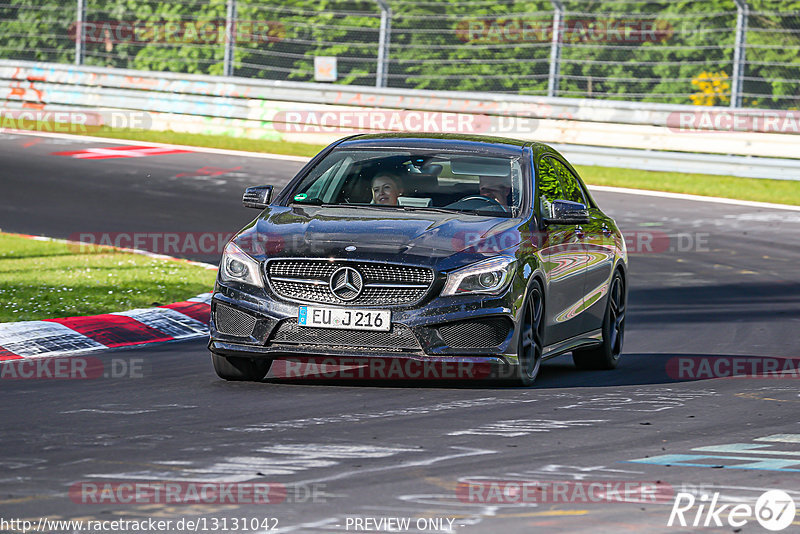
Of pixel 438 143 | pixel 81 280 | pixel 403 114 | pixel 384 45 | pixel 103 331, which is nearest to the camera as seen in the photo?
pixel 438 143

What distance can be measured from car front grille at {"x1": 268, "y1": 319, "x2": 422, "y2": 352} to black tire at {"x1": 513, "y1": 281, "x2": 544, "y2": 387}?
27.7 inches

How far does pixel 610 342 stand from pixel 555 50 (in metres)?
15.1

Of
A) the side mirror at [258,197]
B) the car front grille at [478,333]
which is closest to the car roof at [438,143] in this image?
the side mirror at [258,197]

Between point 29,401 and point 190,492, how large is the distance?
8.68 feet

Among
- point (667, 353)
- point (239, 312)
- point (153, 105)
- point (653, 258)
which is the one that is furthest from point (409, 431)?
point (153, 105)

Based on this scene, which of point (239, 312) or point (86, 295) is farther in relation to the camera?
point (86, 295)

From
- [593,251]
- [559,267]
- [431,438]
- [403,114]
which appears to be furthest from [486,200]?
[403,114]

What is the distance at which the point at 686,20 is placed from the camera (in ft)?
97.5

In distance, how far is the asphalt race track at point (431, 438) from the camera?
19.3 ft

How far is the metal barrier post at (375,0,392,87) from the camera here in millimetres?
26891

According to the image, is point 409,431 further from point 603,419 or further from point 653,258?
point 653,258

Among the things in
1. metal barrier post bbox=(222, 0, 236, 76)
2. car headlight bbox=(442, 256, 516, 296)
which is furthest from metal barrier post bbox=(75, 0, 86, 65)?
car headlight bbox=(442, 256, 516, 296)

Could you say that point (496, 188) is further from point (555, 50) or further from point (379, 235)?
point (555, 50)

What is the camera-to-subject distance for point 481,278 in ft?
29.3
